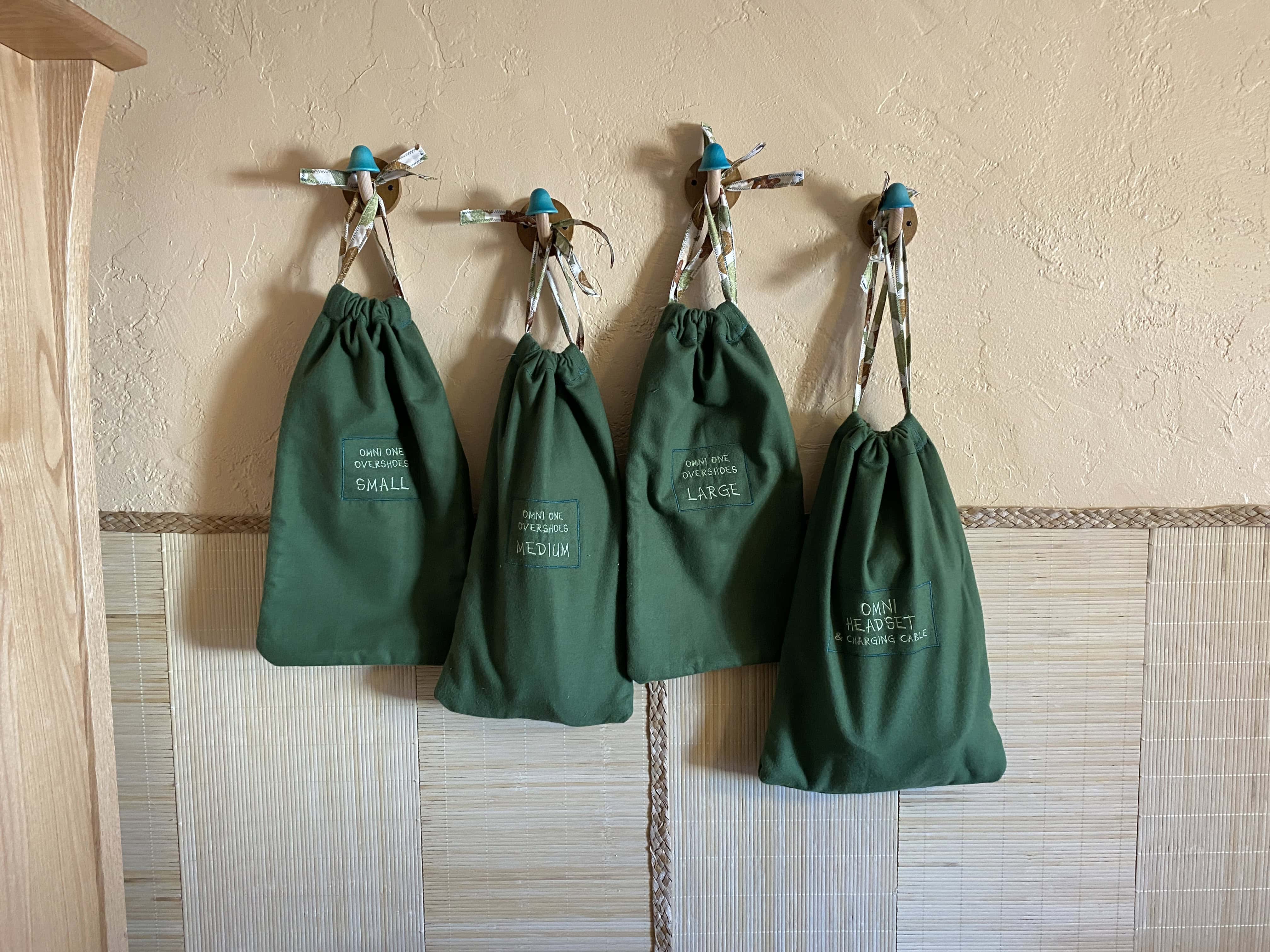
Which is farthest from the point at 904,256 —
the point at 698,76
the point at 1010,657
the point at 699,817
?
the point at 699,817

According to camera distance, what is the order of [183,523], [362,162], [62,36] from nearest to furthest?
[62,36]
[362,162]
[183,523]

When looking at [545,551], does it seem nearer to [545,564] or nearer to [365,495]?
[545,564]

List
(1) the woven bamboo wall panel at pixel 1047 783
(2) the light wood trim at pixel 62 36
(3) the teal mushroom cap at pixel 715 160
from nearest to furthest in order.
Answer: (2) the light wood trim at pixel 62 36 < (3) the teal mushroom cap at pixel 715 160 < (1) the woven bamboo wall panel at pixel 1047 783

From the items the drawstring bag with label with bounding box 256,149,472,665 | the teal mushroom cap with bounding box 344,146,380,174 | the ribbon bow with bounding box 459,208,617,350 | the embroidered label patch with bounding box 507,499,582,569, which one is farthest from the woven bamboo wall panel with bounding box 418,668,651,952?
the teal mushroom cap with bounding box 344,146,380,174

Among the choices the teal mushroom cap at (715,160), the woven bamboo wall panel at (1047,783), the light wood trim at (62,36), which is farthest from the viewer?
the woven bamboo wall panel at (1047,783)

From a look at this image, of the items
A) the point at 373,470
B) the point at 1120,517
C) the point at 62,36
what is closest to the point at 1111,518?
the point at 1120,517

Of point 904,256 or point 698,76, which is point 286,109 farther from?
point 904,256

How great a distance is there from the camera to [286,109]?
825 mm

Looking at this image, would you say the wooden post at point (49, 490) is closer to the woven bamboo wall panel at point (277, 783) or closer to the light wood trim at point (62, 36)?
the light wood trim at point (62, 36)

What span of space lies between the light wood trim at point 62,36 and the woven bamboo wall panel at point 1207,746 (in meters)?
1.15

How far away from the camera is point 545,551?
0.77 metres

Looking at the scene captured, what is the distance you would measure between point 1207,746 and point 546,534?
787 millimetres

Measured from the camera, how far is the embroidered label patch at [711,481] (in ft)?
2.62

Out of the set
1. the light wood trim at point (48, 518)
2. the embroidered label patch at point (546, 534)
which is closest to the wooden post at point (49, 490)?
the light wood trim at point (48, 518)
